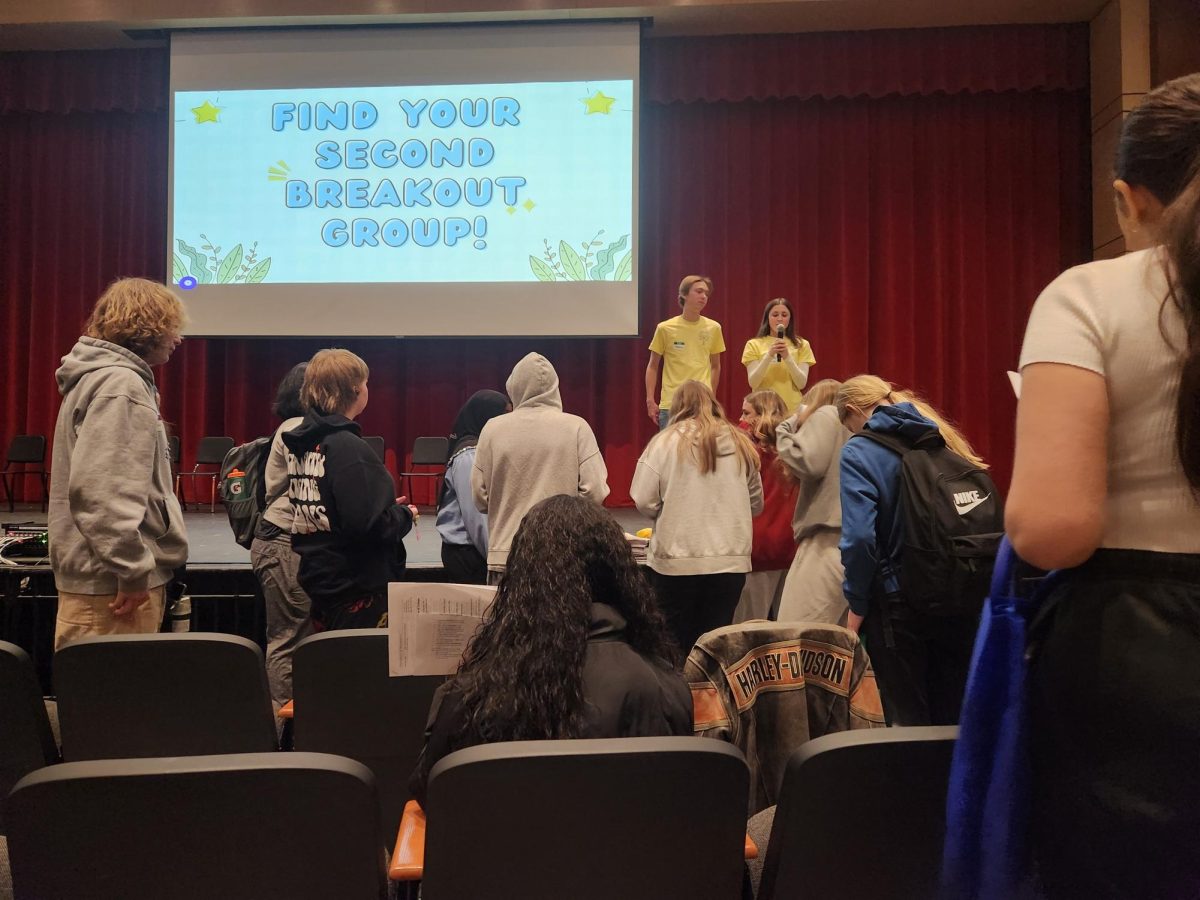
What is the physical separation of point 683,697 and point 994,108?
283 inches

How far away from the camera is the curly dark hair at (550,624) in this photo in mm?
1210

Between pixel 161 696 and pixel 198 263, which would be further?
pixel 198 263

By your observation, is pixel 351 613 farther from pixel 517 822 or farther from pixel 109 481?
pixel 517 822

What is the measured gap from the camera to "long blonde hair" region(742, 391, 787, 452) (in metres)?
3.62

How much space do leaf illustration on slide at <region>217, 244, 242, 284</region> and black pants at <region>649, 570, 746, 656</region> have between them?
5038mm

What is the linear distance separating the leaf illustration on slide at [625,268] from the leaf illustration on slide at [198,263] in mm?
3142

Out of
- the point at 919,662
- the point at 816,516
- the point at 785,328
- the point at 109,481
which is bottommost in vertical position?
the point at 919,662

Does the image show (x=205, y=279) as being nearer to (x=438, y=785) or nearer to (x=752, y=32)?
(x=752, y=32)

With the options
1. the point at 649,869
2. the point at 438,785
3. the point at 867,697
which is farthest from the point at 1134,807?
the point at 867,697

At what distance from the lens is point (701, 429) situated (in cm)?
303

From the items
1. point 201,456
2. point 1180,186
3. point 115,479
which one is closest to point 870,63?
point 201,456

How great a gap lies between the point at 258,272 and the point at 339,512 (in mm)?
4877

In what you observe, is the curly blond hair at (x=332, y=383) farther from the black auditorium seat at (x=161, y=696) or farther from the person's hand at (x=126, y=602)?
the black auditorium seat at (x=161, y=696)

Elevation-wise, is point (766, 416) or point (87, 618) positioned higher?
point (766, 416)
